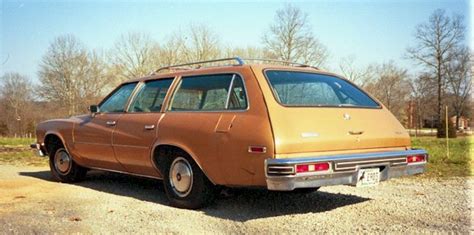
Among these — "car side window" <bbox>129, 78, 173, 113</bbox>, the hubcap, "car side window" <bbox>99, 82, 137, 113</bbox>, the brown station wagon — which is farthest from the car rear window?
the hubcap

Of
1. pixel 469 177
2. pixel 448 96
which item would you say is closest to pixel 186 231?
pixel 469 177

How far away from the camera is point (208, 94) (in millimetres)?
5289

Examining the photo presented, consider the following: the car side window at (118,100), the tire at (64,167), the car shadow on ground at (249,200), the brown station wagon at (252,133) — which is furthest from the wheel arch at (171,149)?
the tire at (64,167)

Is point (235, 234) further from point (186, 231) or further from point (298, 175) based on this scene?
point (298, 175)

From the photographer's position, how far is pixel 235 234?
13.5ft

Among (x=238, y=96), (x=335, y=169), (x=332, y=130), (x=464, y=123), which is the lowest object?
(x=335, y=169)

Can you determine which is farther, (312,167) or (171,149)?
(171,149)

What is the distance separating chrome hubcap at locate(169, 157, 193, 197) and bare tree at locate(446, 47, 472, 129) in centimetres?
3961

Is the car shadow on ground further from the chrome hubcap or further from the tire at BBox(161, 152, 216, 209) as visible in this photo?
the chrome hubcap

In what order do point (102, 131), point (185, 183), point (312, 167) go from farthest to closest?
point (102, 131), point (185, 183), point (312, 167)

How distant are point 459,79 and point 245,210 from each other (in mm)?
44136

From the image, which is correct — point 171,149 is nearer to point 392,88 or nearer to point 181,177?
point 181,177

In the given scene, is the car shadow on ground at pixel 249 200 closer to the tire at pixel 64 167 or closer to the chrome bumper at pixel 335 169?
the tire at pixel 64 167

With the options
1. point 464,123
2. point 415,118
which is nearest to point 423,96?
point 415,118
